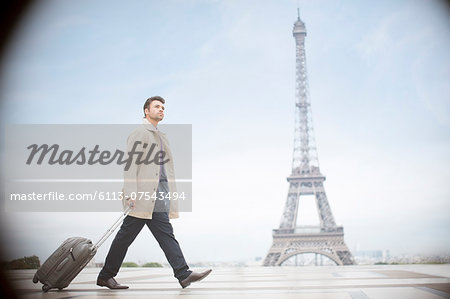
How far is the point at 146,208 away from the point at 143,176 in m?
0.25

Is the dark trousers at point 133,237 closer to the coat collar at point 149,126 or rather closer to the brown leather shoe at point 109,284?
the brown leather shoe at point 109,284

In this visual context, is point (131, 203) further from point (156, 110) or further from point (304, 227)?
point (304, 227)

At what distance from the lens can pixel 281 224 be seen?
2669cm

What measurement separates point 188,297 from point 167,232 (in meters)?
1.00

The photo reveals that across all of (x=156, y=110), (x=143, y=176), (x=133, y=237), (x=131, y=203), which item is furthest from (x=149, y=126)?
(x=133, y=237)

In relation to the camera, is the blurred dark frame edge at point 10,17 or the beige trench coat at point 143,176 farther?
the beige trench coat at point 143,176

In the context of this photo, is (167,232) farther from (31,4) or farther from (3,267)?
(31,4)

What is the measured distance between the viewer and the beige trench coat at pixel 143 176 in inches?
153

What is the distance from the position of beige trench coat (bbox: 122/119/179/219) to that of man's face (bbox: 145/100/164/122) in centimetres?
10

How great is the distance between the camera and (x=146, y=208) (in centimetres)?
390

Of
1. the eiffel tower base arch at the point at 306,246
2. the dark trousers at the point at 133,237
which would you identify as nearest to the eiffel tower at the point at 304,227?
the eiffel tower base arch at the point at 306,246

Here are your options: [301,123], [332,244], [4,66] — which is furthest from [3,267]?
[301,123]

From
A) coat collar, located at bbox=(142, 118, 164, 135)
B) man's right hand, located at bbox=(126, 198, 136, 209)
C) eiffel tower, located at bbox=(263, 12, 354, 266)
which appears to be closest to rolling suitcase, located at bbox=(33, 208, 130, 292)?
man's right hand, located at bbox=(126, 198, 136, 209)

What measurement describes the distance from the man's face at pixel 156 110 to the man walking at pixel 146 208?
118mm
